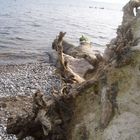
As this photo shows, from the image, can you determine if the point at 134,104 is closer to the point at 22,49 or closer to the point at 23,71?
the point at 23,71

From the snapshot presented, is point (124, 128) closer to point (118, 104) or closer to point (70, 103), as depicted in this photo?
point (118, 104)

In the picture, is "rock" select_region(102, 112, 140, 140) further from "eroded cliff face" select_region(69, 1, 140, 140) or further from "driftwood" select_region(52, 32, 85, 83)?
"driftwood" select_region(52, 32, 85, 83)

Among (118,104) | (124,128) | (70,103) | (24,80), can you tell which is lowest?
(24,80)

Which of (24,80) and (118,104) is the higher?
(118,104)

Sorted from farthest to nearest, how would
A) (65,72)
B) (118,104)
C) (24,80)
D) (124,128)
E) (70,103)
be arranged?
(24,80) < (65,72) < (70,103) < (118,104) < (124,128)

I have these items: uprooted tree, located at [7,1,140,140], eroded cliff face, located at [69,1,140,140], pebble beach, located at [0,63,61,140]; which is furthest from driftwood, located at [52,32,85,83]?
pebble beach, located at [0,63,61,140]

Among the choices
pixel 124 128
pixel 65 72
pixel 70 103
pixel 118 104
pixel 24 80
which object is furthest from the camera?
pixel 24 80

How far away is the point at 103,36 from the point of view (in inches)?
2186

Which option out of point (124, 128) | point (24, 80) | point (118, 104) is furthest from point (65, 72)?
point (24, 80)

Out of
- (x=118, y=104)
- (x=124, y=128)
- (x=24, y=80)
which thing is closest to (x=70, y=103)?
(x=118, y=104)

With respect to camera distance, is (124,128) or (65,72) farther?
(65,72)

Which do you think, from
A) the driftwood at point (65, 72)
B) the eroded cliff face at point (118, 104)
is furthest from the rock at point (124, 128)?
the driftwood at point (65, 72)

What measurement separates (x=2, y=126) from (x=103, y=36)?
41781 mm

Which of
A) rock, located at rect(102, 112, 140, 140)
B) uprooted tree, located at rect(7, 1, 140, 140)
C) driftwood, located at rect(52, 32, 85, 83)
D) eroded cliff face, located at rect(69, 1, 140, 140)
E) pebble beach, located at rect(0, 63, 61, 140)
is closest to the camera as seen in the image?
rock, located at rect(102, 112, 140, 140)
